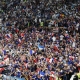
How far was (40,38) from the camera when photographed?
35406 millimetres

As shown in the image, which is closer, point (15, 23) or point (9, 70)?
point (9, 70)

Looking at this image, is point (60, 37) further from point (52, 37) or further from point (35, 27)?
point (35, 27)

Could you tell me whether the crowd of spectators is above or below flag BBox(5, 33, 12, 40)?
above

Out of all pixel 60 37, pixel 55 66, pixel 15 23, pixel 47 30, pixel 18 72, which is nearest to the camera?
pixel 18 72

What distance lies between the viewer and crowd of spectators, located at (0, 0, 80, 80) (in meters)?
28.2

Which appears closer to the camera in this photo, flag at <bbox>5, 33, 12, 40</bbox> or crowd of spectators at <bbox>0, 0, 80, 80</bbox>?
crowd of spectators at <bbox>0, 0, 80, 80</bbox>

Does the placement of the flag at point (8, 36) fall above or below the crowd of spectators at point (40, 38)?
below

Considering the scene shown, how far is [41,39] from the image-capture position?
116 ft

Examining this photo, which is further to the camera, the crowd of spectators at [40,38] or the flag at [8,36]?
the flag at [8,36]

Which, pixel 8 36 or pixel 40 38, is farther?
pixel 8 36

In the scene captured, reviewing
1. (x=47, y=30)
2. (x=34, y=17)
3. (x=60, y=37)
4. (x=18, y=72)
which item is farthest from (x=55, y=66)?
(x=34, y=17)

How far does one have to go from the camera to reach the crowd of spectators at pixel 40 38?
92.5 ft

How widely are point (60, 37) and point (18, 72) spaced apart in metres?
8.90

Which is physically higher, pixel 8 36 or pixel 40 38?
pixel 40 38
